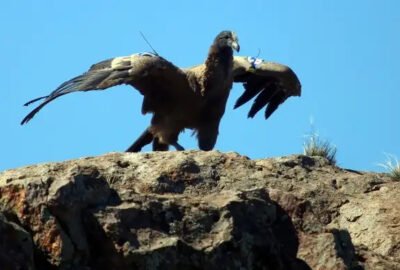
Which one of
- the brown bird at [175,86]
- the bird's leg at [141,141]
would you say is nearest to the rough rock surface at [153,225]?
the brown bird at [175,86]

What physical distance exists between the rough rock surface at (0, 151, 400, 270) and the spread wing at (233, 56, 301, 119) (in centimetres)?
667

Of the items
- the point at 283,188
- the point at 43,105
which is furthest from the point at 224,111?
the point at 283,188

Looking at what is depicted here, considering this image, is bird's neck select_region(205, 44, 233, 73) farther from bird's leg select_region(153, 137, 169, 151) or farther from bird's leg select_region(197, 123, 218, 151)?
bird's leg select_region(153, 137, 169, 151)

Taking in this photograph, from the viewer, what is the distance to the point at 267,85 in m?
14.8

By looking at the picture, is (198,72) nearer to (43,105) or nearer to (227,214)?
(43,105)

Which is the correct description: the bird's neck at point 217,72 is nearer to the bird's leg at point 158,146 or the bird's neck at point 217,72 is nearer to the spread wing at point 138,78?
the spread wing at point 138,78

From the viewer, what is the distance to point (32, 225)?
608 centimetres

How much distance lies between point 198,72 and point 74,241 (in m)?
7.53

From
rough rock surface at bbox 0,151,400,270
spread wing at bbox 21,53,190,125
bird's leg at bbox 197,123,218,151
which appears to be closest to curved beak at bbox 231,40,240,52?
spread wing at bbox 21,53,190,125

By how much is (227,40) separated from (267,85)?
1439mm

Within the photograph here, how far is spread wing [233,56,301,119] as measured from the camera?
1461 centimetres

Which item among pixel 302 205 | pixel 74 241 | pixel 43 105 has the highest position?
pixel 43 105

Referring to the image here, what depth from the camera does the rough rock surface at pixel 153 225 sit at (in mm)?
6016

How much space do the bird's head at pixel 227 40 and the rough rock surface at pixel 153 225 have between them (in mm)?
5535
